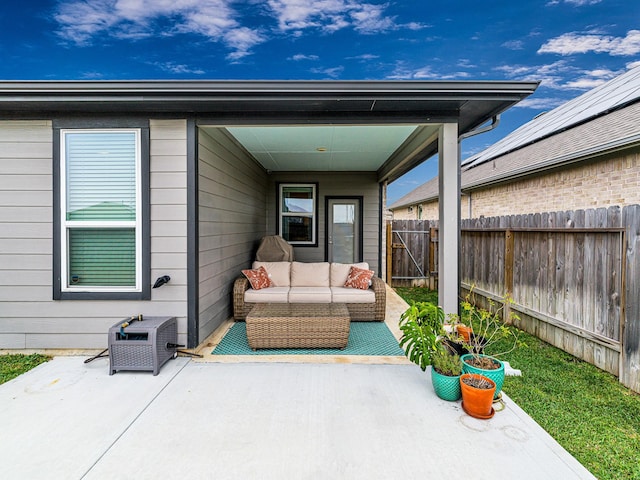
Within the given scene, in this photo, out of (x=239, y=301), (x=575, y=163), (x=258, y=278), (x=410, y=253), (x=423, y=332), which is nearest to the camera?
(x=423, y=332)

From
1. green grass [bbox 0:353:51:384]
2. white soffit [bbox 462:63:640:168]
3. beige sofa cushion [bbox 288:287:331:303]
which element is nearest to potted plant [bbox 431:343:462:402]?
beige sofa cushion [bbox 288:287:331:303]

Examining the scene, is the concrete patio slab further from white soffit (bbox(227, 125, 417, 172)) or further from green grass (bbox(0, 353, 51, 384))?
white soffit (bbox(227, 125, 417, 172))

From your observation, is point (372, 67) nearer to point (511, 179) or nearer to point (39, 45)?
point (511, 179)

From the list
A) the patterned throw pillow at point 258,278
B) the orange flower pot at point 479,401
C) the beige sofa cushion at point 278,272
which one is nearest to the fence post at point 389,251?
the beige sofa cushion at point 278,272

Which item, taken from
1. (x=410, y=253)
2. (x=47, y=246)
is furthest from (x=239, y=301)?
(x=410, y=253)

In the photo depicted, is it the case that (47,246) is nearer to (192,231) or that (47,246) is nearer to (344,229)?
(192,231)

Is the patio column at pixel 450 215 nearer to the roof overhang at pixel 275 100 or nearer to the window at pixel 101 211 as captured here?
the roof overhang at pixel 275 100

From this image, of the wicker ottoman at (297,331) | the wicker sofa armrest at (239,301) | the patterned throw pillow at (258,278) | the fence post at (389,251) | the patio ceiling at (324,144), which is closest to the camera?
the wicker ottoman at (297,331)

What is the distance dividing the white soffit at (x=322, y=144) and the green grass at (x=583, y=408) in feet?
10.1

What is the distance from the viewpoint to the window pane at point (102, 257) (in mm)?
3631

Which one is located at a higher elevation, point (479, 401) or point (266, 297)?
point (266, 297)

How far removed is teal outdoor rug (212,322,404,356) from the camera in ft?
12.0

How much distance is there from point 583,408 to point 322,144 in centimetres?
451

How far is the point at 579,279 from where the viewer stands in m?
3.57
